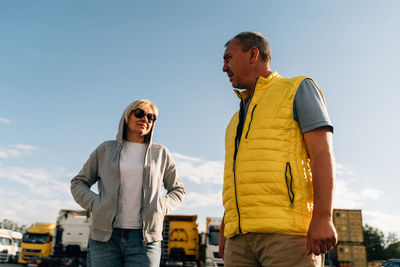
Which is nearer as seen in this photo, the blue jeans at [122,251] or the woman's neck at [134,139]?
the blue jeans at [122,251]

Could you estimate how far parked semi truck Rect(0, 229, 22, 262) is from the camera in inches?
1078

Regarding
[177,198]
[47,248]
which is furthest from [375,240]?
[177,198]

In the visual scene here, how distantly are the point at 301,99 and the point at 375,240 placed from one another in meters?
46.9

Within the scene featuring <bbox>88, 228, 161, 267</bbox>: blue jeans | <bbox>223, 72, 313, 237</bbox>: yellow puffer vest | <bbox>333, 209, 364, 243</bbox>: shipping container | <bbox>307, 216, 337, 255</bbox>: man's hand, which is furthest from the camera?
<bbox>333, 209, 364, 243</bbox>: shipping container

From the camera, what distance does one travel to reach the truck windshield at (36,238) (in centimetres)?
2395

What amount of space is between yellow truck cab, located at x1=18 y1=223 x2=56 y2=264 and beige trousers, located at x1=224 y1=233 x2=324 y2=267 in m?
24.4

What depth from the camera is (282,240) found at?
180 centimetres

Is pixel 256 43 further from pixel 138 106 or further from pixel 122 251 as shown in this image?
pixel 122 251

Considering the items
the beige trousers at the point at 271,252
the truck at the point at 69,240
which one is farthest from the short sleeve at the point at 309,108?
the truck at the point at 69,240

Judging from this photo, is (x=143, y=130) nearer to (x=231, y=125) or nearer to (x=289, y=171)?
(x=231, y=125)

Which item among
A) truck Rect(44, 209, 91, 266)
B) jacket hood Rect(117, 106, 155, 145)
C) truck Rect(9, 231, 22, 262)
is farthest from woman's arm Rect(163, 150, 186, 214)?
truck Rect(9, 231, 22, 262)

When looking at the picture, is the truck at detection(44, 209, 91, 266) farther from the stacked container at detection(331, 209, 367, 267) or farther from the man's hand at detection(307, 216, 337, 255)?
the man's hand at detection(307, 216, 337, 255)

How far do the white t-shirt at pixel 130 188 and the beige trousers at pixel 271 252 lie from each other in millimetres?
909

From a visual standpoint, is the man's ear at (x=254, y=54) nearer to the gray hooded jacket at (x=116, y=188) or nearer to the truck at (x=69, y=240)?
the gray hooded jacket at (x=116, y=188)
